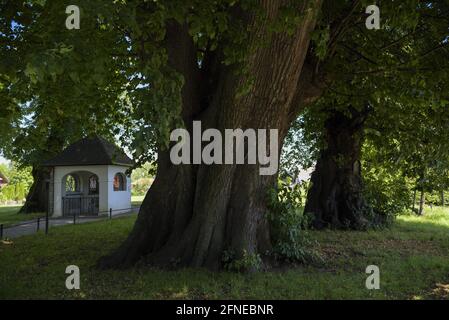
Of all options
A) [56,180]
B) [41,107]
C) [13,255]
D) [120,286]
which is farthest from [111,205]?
[120,286]

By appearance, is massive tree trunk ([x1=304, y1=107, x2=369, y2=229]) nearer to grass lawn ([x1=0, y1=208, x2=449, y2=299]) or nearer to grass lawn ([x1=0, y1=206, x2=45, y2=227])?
grass lawn ([x1=0, y1=208, x2=449, y2=299])

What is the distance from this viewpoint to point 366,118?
1537 cm

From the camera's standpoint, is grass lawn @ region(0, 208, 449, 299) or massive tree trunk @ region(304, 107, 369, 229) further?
massive tree trunk @ region(304, 107, 369, 229)

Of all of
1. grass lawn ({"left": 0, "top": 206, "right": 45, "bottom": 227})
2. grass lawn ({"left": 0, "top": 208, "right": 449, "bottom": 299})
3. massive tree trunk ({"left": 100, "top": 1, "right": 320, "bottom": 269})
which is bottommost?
grass lawn ({"left": 0, "top": 206, "right": 45, "bottom": 227})

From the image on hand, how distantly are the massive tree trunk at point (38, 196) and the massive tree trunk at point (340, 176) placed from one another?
17.2m

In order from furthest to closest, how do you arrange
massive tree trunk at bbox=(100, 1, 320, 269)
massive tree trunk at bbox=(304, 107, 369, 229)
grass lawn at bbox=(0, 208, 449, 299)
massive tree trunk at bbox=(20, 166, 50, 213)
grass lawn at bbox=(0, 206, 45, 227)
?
massive tree trunk at bbox=(20, 166, 50, 213)
grass lawn at bbox=(0, 206, 45, 227)
massive tree trunk at bbox=(304, 107, 369, 229)
massive tree trunk at bbox=(100, 1, 320, 269)
grass lawn at bbox=(0, 208, 449, 299)

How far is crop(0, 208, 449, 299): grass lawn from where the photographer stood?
6535mm

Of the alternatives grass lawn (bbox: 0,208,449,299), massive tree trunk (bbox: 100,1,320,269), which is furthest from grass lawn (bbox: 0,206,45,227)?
massive tree trunk (bbox: 100,1,320,269)

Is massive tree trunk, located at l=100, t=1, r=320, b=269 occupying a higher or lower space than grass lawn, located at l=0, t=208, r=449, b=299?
higher

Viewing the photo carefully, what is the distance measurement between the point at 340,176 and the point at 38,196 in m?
18.9

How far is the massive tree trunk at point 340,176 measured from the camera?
50.8ft

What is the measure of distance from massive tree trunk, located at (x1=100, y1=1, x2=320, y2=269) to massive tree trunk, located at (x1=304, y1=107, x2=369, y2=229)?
7.12 meters

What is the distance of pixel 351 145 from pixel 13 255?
A: 11.9 metres

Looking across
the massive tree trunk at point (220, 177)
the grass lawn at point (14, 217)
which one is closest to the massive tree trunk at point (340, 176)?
the massive tree trunk at point (220, 177)
